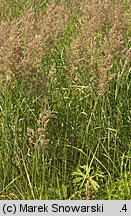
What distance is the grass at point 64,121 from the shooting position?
2.89m

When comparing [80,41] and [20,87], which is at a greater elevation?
[80,41]

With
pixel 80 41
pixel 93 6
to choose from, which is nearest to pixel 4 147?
pixel 80 41

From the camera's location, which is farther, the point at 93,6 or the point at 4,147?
the point at 93,6

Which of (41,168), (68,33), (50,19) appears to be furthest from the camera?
(68,33)

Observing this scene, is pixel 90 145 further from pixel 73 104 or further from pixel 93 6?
pixel 93 6

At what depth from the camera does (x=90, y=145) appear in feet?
10.3

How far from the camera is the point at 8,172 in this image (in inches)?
119

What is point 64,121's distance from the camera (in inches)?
125

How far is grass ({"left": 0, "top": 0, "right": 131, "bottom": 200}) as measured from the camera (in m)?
2.89

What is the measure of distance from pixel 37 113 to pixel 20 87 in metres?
0.20

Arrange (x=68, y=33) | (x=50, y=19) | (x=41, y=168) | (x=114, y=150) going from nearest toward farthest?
(x=41, y=168) → (x=114, y=150) → (x=50, y=19) → (x=68, y=33)

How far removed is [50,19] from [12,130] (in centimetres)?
80

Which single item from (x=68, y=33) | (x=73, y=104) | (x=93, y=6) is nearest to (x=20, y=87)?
(x=73, y=104)

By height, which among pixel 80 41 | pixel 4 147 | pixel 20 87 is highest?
pixel 80 41
